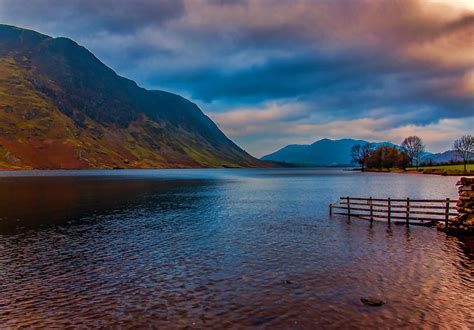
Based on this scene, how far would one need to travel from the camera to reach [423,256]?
27.2 m

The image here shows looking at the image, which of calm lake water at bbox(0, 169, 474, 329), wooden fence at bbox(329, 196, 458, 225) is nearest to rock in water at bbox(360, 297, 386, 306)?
calm lake water at bbox(0, 169, 474, 329)

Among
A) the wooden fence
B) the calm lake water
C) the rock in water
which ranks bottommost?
the calm lake water

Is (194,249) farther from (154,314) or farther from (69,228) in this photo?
(69,228)

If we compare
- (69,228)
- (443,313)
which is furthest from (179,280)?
(69,228)

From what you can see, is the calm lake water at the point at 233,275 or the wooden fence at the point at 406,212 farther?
the wooden fence at the point at 406,212

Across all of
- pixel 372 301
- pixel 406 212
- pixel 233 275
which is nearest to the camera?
pixel 372 301

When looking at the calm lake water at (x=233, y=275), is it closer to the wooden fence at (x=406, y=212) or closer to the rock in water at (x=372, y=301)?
the rock in water at (x=372, y=301)

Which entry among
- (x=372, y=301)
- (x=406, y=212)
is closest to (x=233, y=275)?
(x=372, y=301)

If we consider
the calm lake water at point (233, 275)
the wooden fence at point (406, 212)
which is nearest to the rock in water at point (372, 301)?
the calm lake water at point (233, 275)

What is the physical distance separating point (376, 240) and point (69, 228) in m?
35.9

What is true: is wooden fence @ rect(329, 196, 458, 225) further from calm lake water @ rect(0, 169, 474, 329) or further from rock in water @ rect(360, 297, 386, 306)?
rock in water @ rect(360, 297, 386, 306)

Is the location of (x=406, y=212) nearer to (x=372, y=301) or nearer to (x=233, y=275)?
(x=372, y=301)

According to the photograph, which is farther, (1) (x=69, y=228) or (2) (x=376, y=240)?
(1) (x=69, y=228)

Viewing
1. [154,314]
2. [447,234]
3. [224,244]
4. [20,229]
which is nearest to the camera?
[154,314]
